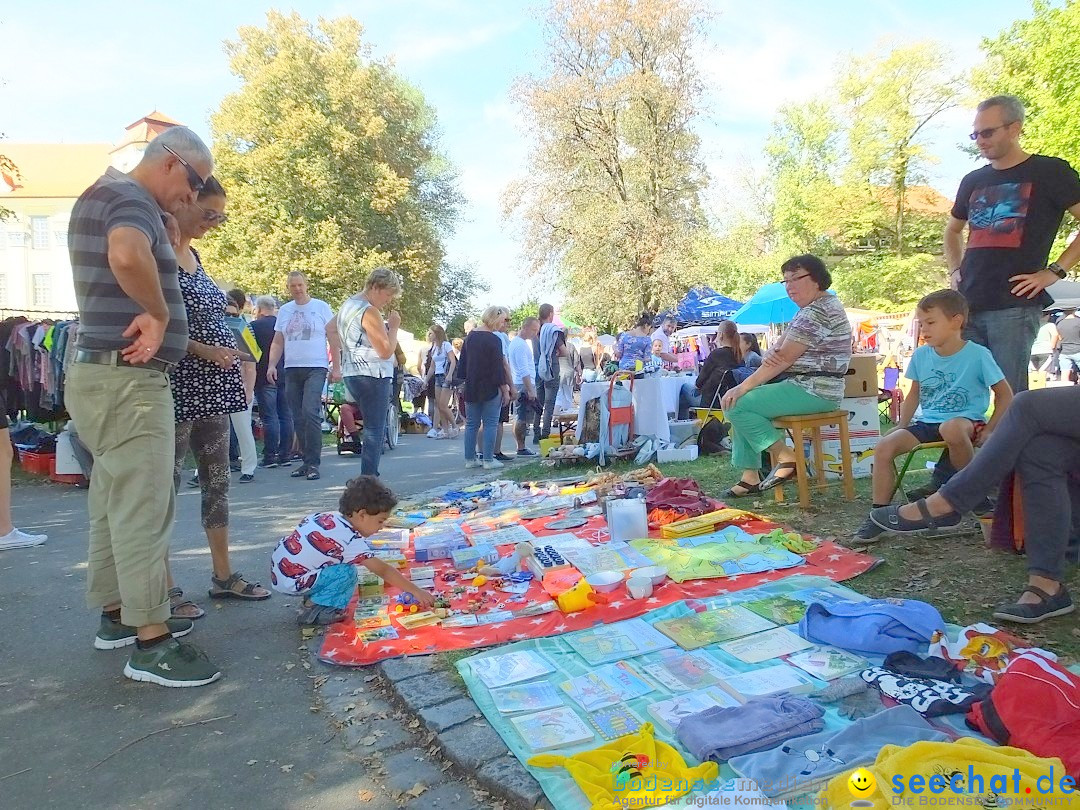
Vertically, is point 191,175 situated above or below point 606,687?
above

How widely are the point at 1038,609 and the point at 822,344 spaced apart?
7.87ft

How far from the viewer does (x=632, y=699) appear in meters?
2.46

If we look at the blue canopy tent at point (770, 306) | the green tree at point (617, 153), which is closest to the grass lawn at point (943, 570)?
the blue canopy tent at point (770, 306)

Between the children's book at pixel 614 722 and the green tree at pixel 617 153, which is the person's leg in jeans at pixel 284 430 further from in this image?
the green tree at pixel 617 153

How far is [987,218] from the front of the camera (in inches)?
160

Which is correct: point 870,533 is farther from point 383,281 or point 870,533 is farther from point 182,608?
point 383,281

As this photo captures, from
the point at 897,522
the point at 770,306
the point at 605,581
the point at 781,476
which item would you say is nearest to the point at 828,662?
the point at 605,581

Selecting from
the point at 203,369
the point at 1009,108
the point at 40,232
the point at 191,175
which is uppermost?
the point at 40,232

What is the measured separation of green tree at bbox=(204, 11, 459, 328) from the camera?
87.0 feet

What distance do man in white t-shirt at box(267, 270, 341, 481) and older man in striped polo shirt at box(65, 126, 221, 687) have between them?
4.51m

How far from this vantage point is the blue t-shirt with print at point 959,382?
4.00 meters

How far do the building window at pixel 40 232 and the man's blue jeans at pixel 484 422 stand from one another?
5097 cm

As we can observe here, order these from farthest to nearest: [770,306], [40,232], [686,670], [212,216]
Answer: [40,232], [770,306], [212,216], [686,670]

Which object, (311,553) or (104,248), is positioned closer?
(104,248)
